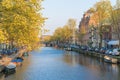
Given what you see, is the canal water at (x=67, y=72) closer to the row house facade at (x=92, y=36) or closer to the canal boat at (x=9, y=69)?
the canal boat at (x=9, y=69)

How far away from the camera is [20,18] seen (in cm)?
2583

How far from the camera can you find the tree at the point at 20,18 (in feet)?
86.0

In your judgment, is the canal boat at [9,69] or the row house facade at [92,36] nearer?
the canal boat at [9,69]

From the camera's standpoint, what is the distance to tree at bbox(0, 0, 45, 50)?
86.0 ft

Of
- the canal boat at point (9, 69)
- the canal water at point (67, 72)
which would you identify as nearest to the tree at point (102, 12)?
the canal water at point (67, 72)

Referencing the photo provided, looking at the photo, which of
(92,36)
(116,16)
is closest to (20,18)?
(116,16)

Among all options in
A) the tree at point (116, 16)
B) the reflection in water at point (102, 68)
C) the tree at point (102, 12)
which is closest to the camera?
the reflection in water at point (102, 68)

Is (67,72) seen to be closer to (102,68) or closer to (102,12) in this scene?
(102,68)

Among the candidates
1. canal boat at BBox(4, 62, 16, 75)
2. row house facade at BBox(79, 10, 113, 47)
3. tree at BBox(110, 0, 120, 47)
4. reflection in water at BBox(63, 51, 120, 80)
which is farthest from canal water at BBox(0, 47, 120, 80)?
row house facade at BBox(79, 10, 113, 47)

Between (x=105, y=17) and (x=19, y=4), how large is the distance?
5763 centimetres

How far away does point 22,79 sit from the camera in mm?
38719

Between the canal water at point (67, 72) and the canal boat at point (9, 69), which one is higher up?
the canal boat at point (9, 69)

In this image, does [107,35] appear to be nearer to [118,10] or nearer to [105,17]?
[105,17]

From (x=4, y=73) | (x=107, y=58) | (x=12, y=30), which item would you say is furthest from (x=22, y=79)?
(x=107, y=58)
